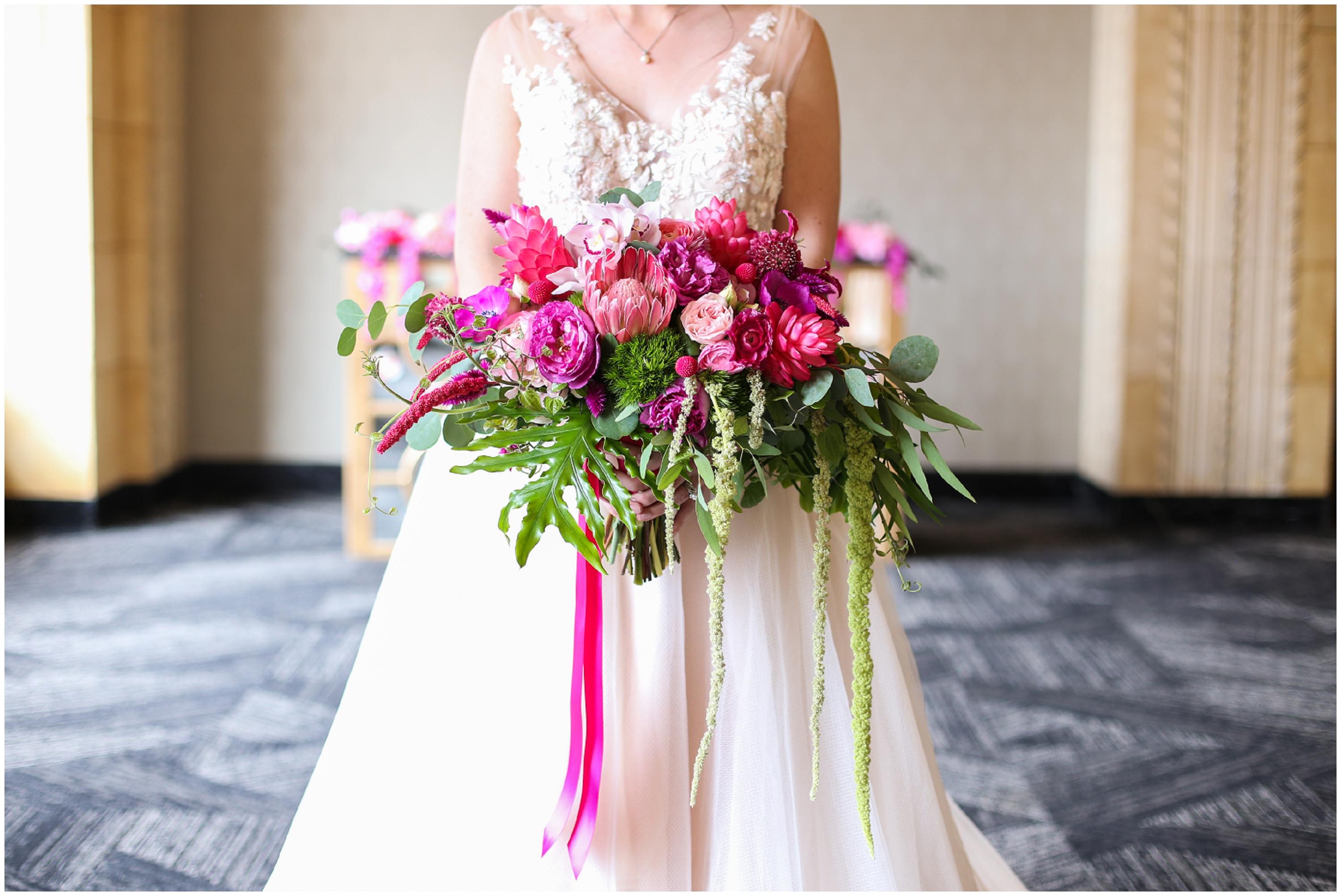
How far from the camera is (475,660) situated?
5.54 feet

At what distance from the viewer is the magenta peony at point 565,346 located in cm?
128

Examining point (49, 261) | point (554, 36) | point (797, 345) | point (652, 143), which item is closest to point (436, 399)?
point (797, 345)

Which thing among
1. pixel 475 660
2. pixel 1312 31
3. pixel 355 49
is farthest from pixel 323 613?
pixel 1312 31

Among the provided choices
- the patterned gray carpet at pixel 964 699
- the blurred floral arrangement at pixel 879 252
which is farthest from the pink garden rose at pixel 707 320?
the blurred floral arrangement at pixel 879 252

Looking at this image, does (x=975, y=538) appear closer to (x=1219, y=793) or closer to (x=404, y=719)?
(x=1219, y=793)

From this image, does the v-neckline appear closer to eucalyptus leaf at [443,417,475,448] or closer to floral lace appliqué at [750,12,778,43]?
floral lace appliqué at [750,12,778,43]

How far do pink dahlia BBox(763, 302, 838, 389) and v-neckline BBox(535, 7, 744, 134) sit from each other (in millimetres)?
724

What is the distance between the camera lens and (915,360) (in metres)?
1.38

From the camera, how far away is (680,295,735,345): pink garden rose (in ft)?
4.17

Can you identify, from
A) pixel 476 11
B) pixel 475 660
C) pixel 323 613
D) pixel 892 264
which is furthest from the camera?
pixel 476 11

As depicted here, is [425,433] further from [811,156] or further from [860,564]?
[811,156]

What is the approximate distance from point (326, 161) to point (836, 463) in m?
5.56

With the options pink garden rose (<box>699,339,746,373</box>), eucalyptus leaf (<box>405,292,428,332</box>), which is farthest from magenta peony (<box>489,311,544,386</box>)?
pink garden rose (<box>699,339,746,373</box>)

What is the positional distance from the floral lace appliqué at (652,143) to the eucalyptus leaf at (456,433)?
0.59 m
